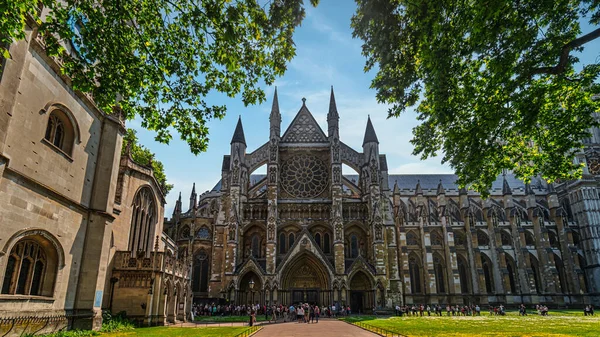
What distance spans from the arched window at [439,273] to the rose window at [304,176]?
64.4 feet

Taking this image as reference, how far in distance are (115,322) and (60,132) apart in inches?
335

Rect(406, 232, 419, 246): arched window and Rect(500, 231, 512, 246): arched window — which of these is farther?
Rect(500, 231, 512, 246): arched window

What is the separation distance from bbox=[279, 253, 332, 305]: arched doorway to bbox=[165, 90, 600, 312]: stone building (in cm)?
10

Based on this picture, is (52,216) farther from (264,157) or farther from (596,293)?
(596,293)

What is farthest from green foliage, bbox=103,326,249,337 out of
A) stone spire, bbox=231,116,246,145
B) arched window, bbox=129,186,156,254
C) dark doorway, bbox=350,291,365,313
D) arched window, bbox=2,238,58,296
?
stone spire, bbox=231,116,246,145

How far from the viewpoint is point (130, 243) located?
20.4 meters

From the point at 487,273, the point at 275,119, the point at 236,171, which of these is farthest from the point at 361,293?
the point at 487,273

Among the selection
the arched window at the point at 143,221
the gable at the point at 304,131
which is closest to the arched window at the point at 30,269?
the arched window at the point at 143,221

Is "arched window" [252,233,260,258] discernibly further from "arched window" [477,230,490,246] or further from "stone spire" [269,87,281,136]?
"arched window" [477,230,490,246]

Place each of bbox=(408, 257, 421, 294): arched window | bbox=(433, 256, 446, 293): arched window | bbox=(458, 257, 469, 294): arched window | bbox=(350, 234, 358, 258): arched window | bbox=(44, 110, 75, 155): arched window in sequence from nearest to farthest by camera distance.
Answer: bbox=(44, 110, 75, 155): arched window
bbox=(350, 234, 358, 258): arched window
bbox=(408, 257, 421, 294): arched window
bbox=(433, 256, 446, 293): arched window
bbox=(458, 257, 469, 294): arched window

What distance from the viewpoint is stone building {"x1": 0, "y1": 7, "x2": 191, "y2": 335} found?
1080 cm

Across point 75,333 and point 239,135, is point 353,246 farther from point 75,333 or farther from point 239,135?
point 75,333

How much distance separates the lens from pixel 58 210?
42.3ft

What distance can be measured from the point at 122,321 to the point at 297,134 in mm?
28177
